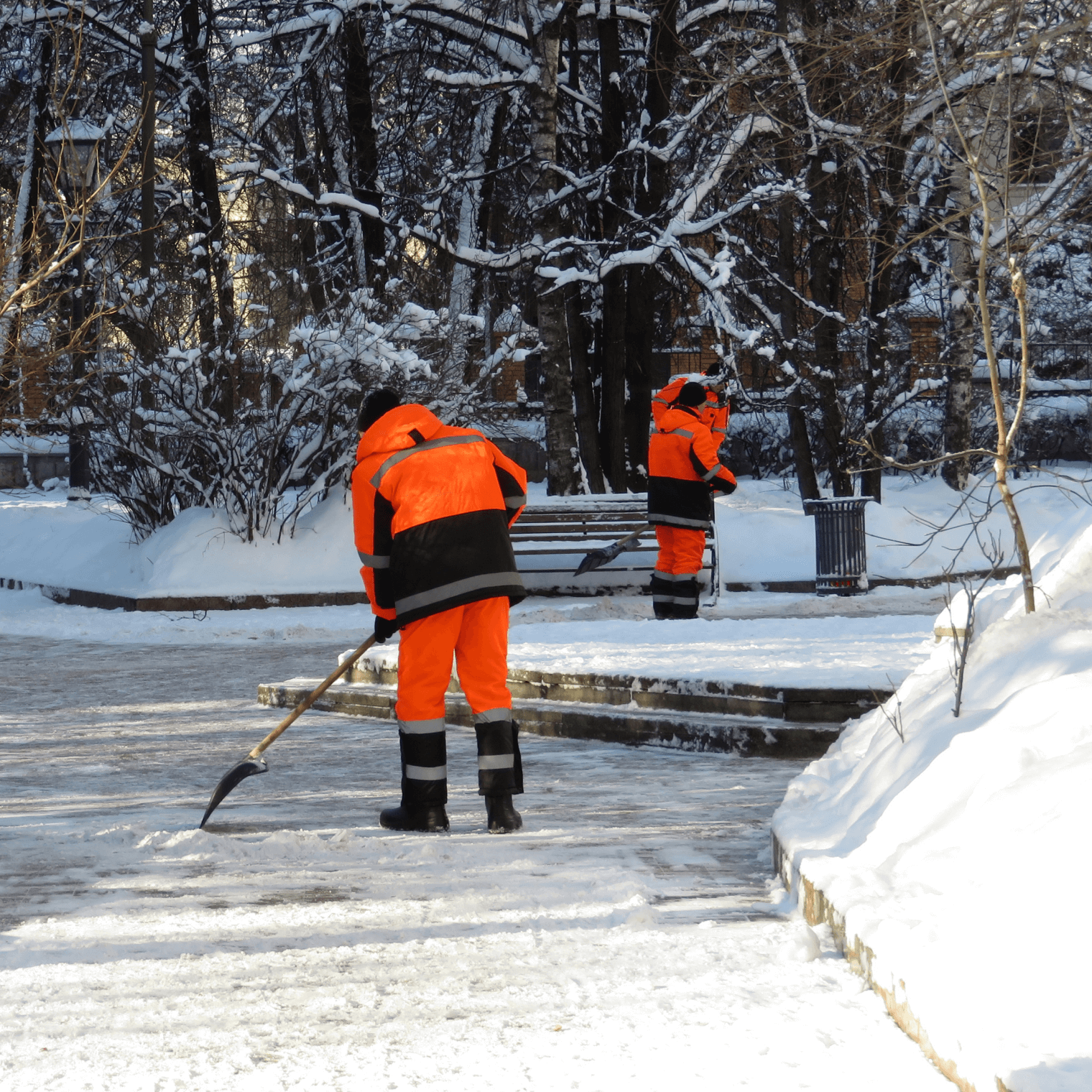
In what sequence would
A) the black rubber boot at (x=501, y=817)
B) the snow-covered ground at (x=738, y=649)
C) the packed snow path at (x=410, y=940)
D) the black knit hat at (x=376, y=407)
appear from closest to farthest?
the packed snow path at (x=410, y=940)
the black rubber boot at (x=501, y=817)
the black knit hat at (x=376, y=407)
the snow-covered ground at (x=738, y=649)

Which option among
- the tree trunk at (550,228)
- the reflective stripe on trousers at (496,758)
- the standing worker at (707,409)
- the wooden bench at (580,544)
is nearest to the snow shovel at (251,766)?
the reflective stripe on trousers at (496,758)

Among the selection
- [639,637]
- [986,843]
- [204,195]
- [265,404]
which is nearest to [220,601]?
[265,404]

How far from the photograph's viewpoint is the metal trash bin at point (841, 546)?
591 inches

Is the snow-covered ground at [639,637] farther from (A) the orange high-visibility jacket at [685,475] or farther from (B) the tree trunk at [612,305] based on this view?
(B) the tree trunk at [612,305]

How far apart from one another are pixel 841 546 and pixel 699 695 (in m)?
7.47

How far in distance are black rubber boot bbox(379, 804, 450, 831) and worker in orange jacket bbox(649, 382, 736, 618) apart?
5.90 meters

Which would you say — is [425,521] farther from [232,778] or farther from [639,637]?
[639,637]

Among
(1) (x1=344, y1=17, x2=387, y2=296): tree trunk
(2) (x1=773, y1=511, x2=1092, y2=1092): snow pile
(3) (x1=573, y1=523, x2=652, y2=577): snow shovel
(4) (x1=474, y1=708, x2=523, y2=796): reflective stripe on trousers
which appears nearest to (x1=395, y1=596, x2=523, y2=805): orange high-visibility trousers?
(4) (x1=474, y1=708, x2=523, y2=796): reflective stripe on trousers

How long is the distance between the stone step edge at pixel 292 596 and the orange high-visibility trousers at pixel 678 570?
3720mm

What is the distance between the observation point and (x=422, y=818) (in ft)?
19.0

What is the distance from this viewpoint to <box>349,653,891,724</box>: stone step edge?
7.43 meters

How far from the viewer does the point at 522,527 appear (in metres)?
15.8

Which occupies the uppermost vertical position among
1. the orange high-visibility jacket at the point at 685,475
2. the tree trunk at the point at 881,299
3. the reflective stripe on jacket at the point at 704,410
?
the tree trunk at the point at 881,299

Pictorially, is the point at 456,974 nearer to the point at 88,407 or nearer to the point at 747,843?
the point at 747,843
